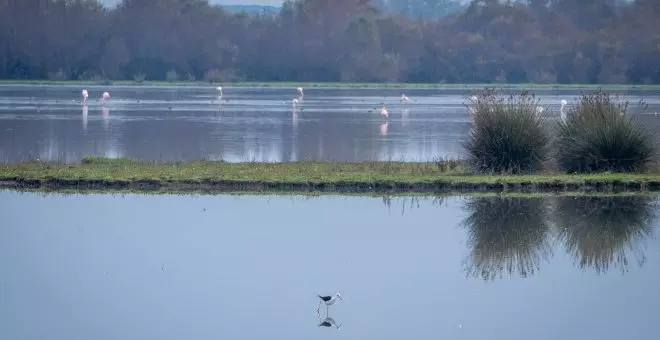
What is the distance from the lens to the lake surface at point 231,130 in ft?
97.2

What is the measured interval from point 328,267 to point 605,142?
31.6ft

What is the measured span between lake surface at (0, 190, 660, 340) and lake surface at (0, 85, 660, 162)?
915 centimetres

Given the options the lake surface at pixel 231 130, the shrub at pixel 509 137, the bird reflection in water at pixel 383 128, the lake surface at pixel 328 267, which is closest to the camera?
the lake surface at pixel 328 267

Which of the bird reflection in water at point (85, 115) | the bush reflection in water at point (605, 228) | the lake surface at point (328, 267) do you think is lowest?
the lake surface at point (328, 267)

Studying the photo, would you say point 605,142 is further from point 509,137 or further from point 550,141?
point 509,137

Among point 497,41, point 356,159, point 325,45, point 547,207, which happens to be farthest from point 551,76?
point 547,207

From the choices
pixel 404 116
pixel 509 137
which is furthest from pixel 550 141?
pixel 404 116

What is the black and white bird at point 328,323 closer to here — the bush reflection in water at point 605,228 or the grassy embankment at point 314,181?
the bush reflection in water at point 605,228

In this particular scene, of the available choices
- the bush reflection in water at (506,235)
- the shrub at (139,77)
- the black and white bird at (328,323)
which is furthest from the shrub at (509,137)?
the shrub at (139,77)

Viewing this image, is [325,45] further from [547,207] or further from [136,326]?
[136,326]

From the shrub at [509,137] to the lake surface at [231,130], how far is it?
531cm

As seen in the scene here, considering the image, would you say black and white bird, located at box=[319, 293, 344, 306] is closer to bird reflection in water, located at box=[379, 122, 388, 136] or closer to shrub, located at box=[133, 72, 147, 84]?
bird reflection in water, located at box=[379, 122, 388, 136]

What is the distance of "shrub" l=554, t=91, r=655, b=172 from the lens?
72.1 ft

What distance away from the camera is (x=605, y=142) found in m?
22.0
